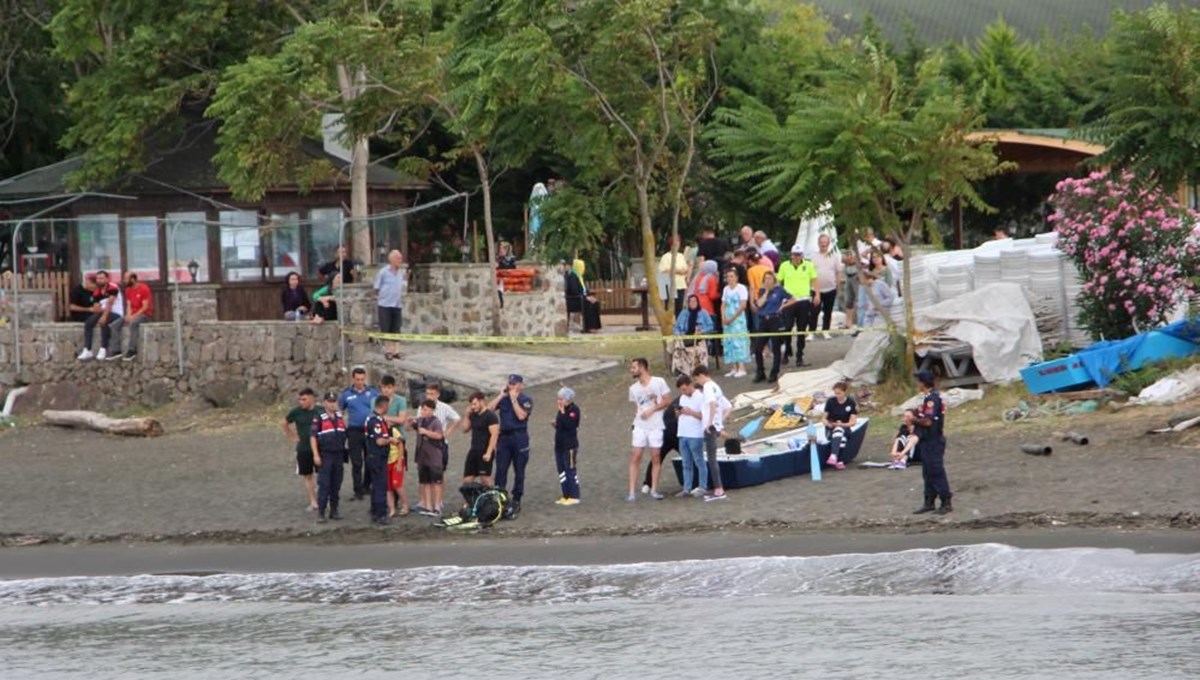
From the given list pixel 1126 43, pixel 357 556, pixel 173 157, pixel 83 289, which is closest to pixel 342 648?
pixel 357 556

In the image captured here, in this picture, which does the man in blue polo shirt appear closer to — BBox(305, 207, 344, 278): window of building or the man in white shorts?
the man in white shorts

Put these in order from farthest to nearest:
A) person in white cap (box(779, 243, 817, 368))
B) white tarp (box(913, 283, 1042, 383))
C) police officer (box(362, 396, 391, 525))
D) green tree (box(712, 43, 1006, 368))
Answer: person in white cap (box(779, 243, 817, 368)) → white tarp (box(913, 283, 1042, 383)) → green tree (box(712, 43, 1006, 368)) → police officer (box(362, 396, 391, 525))

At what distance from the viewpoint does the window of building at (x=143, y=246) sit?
113 feet

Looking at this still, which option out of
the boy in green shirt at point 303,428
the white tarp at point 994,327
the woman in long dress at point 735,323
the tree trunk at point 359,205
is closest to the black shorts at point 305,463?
the boy in green shirt at point 303,428

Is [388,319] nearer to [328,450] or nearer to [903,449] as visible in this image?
[328,450]

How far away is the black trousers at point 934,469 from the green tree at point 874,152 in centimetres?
631

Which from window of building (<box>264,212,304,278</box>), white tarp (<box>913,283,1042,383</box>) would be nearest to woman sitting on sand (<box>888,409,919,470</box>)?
white tarp (<box>913,283,1042,383</box>)

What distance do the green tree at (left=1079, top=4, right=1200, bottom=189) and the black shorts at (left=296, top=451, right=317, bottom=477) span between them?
33.7ft

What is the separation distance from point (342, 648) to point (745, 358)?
12521 millimetres

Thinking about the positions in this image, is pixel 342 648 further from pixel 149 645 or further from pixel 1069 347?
pixel 1069 347

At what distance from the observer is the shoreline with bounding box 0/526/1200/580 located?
58.1 ft

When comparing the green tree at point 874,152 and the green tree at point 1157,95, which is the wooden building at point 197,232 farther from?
the green tree at point 1157,95

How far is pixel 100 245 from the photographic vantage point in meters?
34.4

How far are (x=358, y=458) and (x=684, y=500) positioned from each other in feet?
12.2
